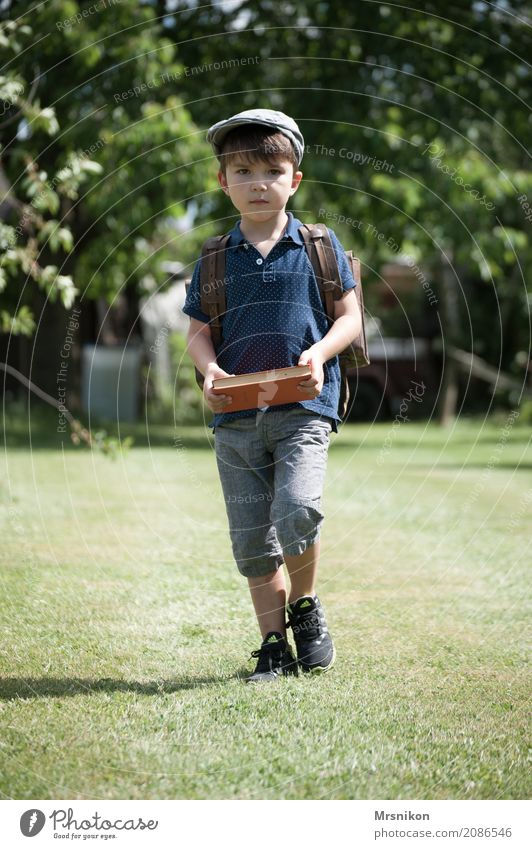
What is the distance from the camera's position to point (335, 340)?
3.90m

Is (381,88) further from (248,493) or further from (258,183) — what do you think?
(248,493)

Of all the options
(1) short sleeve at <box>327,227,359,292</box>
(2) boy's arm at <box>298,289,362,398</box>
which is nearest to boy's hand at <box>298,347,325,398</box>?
(2) boy's arm at <box>298,289,362,398</box>

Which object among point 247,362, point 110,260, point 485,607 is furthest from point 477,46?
point 247,362

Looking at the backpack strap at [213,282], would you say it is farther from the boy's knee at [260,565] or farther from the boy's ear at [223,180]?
the boy's knee at [260,565]

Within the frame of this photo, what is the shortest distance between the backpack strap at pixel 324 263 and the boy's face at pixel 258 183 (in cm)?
17

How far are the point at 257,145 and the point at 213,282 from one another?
20.2 inches

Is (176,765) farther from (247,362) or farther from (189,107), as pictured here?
(189,107)

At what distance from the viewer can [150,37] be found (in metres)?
11.8

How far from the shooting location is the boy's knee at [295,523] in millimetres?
3838
